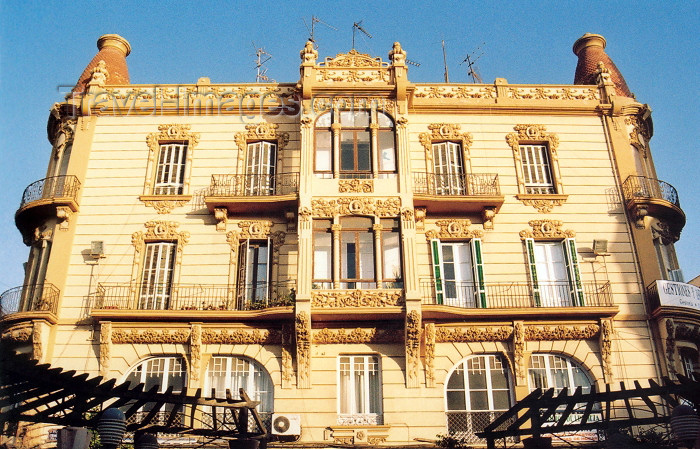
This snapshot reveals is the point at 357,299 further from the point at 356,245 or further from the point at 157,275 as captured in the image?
the point at 157,275

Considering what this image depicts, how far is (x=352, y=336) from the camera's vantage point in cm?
2055

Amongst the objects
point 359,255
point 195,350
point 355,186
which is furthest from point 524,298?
point 195,350

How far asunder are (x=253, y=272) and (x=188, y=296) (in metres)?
2.09

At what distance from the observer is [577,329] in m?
21.0

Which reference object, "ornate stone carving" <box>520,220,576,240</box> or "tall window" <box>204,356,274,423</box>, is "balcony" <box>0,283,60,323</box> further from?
"ornate stone carving" <box>520,220,576,240</box>

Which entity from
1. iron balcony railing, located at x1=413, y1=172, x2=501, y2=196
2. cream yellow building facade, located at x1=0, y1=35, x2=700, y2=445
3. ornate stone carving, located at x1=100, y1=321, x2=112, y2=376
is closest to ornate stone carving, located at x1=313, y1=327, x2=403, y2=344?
cream yellow building facade, located at x1=0, y1=35, x2=700, y2=445

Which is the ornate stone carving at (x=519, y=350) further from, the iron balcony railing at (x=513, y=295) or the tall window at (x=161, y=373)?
the tall window at (x=161, y=373)

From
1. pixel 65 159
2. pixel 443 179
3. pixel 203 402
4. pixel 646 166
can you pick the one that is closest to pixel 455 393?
pixel 443 179

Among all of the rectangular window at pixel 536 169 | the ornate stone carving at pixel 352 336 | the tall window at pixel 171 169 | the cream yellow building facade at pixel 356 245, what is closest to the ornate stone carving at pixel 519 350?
the cream yellow building facade at pixel 356 245

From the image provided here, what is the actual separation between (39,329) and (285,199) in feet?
26.6

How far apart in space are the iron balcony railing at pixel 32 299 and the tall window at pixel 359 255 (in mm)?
7949

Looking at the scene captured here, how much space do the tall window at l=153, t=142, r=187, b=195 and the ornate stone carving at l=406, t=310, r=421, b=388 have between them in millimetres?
8905

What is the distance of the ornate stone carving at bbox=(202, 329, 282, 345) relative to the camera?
20.8 m

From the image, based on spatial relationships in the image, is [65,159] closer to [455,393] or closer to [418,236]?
[418,236]
